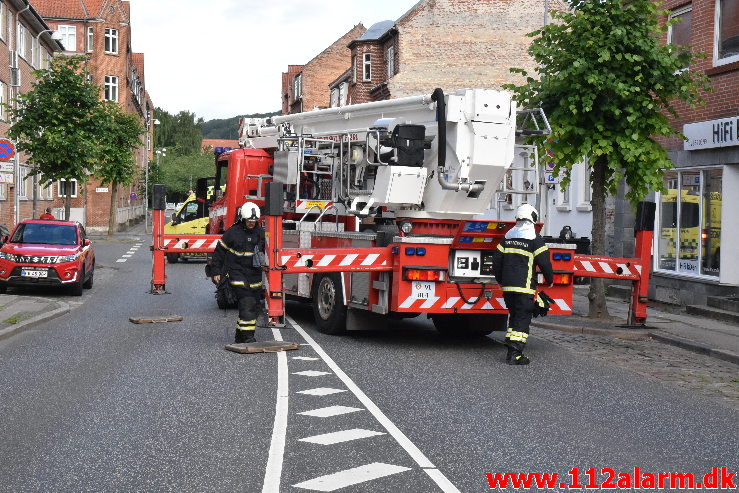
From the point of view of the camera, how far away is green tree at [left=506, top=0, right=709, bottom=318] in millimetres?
15156

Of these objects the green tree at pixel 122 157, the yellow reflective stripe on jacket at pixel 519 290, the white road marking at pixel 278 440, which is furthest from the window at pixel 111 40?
the white road marking at pixel 278 440

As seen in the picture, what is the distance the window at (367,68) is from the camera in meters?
53.3

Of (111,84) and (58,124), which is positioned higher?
(111,84)

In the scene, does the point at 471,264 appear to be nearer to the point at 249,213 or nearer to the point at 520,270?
the point at 520,270

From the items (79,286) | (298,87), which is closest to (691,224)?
(79,286)

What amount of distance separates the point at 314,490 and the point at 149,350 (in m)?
6.78

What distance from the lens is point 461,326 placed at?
14.3 m

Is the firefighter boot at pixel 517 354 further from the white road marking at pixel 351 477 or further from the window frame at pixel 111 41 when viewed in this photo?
the window frame at pixel 111 41

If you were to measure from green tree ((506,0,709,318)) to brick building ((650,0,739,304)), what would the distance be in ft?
8.31

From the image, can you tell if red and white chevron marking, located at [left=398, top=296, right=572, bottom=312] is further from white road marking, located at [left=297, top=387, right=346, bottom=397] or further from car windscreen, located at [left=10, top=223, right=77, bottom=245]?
car windscreen, located at [left=10, top=223, right=77, bottom=245]

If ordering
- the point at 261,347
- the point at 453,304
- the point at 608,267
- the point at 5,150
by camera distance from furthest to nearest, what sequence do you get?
1. the point at 5,150
2. the point at 608,267
3. the point at 453,304
4. the point at 261,347

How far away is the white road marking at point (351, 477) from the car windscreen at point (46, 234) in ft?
52.6

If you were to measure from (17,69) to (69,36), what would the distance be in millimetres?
30949

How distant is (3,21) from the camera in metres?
38.8
